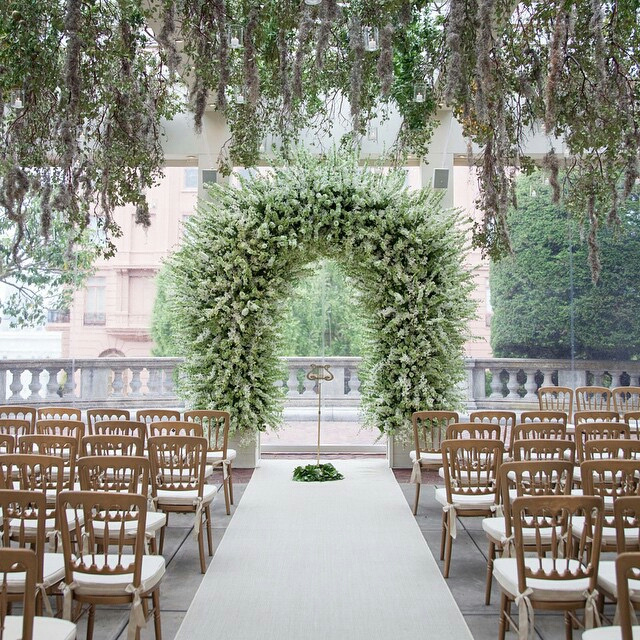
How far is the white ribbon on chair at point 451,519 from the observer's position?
492cm

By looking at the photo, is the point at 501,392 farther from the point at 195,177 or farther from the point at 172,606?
the point at 172,606

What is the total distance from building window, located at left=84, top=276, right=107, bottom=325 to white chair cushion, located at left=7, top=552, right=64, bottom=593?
6577mm

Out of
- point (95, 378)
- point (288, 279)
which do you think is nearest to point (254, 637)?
point (288, 279)

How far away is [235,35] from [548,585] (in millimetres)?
4485

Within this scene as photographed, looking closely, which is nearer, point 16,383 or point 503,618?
point 503,618

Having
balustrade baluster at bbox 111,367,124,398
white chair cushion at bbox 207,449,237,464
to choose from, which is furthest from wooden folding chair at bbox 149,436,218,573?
balustrade baluster at bbox 111,367,124,398

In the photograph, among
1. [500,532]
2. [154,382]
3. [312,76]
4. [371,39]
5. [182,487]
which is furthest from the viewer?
[154,382]

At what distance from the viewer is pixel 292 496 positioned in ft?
24.0

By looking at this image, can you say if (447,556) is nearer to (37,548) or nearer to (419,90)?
(37,548)

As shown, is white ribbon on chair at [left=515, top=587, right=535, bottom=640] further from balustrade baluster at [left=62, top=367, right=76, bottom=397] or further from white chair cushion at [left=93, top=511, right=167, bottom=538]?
balustrade baluster at [left=62, top=367, right=76, bottom=397]

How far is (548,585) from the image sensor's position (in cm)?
336

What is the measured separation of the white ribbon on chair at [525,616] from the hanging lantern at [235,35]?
4.31 metres

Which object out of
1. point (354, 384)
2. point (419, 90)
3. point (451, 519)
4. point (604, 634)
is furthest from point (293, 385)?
point (604, 634)

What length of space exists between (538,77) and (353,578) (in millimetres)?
4162
